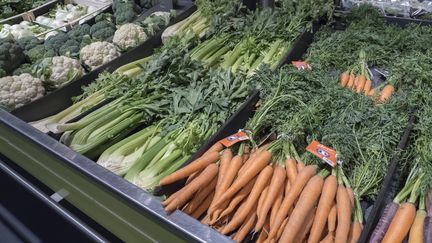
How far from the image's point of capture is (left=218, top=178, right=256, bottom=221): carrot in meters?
1.49

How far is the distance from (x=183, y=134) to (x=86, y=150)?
1.69ft

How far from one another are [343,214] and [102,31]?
97.0 inches

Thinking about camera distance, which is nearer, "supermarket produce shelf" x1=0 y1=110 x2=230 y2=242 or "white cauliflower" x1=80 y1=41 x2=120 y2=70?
"supermarket produce shelf" x1=0 y1=110 x2=230 y2=242

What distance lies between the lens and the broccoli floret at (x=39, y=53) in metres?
2.74

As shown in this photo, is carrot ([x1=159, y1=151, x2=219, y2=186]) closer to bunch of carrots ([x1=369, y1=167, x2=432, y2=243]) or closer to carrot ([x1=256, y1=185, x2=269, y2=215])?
carrot ([x1=256, y1=185, x2=269, y2=215])

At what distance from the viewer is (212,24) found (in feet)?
9.60

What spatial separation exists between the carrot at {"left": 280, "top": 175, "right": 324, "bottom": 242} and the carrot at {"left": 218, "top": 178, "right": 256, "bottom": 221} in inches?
9.7

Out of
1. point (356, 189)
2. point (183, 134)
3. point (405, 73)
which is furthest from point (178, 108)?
point (405, 73)

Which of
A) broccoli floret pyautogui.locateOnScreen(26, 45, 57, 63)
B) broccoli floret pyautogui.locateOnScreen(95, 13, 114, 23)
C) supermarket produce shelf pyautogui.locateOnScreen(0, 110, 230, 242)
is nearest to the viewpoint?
supermarket produce shelf pyautogui.locateOnScreen(0, 110, 230, 242)

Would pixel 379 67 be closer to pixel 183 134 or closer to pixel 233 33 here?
pixel 233 33

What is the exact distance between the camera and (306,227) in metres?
1.42

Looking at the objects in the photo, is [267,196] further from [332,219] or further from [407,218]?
[407,218]

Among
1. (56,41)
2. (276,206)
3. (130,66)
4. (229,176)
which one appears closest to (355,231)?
(276,206)

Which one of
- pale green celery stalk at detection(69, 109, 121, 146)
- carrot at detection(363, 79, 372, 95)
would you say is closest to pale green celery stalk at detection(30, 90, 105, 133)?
pale green celery stalk at detection(69, 109, 121, 146)
